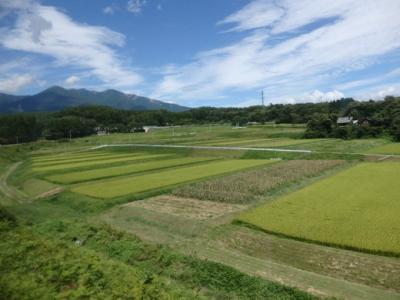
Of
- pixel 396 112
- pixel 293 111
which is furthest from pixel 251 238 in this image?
pixel 293 111

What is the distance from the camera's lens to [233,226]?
627 inches

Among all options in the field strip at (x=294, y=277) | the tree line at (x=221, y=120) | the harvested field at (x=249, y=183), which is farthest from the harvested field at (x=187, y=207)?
the tree line at (x=221, y=120)

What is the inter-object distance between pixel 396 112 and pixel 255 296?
58.1 meters

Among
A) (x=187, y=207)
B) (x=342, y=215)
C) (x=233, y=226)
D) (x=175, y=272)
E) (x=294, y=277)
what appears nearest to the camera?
(x=294, y=277)

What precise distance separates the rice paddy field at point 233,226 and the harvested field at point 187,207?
0.21 feet

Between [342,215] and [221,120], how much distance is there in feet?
386

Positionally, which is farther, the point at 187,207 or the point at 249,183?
the point at 249,183

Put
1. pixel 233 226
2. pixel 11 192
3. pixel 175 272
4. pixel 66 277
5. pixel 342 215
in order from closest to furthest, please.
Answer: pixel 66 277, pixel 175 272, pixel 233 226, pixel 342 215, pixel 11 192

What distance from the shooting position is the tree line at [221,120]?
57656mm

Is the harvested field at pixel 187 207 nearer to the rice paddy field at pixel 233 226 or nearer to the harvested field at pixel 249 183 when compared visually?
the rice paddy field at pixel 233 226

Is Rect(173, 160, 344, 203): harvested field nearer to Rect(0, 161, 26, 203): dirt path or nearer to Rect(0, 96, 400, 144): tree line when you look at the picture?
Rect(0, 161, 26, 203): dirt path

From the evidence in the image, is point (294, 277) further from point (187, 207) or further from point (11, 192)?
point (11, 192)

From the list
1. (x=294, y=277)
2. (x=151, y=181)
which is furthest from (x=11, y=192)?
(x=294, y=277)

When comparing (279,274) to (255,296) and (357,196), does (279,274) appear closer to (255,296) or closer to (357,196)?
(255,296)
